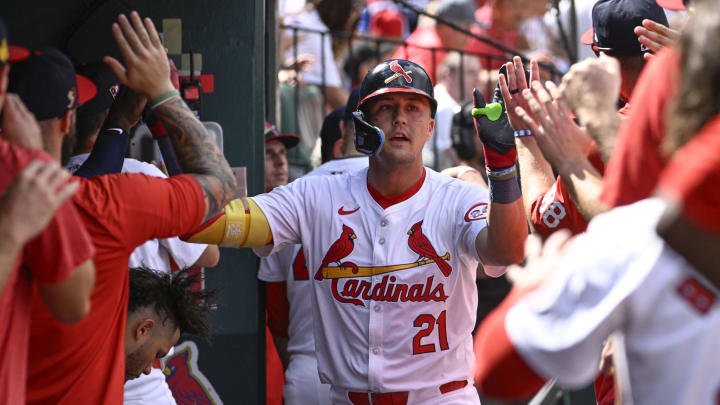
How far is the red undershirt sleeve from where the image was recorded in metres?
2.04

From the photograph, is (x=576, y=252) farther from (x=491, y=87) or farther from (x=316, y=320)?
(x=491, y=87)

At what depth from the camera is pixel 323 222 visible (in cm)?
407

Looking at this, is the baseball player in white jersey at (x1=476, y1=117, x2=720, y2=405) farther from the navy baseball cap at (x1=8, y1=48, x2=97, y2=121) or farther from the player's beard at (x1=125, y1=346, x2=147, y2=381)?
the player's beard at (x1=125, y1=346, x2=147, y2=381)

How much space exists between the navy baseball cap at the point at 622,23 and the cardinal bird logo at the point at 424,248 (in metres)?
1.07

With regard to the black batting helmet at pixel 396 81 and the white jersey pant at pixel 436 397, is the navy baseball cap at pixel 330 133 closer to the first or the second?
the black batting helmet at pixel 396 81

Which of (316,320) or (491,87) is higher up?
(491,87)

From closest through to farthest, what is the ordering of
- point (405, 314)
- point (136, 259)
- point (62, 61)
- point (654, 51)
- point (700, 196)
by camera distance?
point (700, 196), point (62, 61), point (654, 51), point (405, 314), point (136, 259)

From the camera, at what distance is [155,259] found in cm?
428

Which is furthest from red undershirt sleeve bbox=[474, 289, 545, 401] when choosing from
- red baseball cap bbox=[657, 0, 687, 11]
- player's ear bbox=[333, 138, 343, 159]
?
player's ear bbox=[333, 138, 343, 159]

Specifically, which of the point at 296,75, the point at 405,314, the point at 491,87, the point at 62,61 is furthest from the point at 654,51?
the point at 491,87

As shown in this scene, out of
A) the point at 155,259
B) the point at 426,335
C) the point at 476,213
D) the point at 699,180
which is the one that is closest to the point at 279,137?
the point at 155,259

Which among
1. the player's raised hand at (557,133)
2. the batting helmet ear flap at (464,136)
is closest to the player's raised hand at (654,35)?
the player's raised hand at (557,133)

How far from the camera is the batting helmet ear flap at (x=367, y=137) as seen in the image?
13.2ft

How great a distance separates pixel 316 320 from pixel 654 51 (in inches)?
72.0
